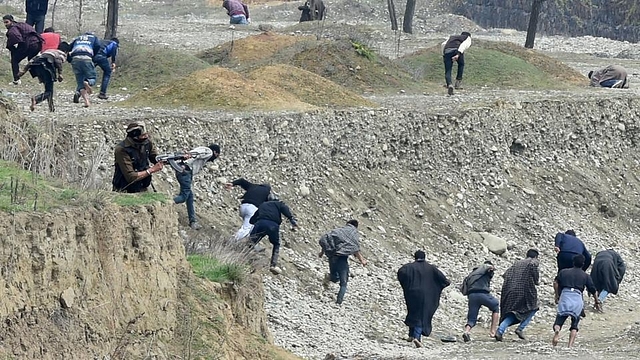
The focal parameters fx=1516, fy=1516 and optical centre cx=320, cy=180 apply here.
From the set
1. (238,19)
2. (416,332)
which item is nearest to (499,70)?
(238,19)

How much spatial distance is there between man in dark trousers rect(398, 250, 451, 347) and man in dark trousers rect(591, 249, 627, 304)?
4287mm

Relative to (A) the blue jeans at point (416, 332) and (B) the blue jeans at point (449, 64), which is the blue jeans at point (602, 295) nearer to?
(A) the blue jeans at point (416, 332)

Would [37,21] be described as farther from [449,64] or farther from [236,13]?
[236,13]

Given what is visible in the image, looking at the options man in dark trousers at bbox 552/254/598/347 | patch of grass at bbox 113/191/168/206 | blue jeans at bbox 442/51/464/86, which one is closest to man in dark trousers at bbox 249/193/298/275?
man in dark trousers at bbox 552/254/598/347

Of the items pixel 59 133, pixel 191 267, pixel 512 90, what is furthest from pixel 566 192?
pixel 191 267

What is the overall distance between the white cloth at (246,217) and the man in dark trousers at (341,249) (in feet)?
3.16

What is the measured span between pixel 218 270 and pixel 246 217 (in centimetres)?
603

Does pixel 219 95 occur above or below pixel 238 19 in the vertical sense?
above

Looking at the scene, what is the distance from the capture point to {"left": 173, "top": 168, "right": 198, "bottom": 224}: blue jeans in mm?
19125

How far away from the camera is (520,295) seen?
1914cm

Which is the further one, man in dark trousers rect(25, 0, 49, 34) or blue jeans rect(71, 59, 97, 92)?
man in dark trousers rect(25, 0, 49, 34)

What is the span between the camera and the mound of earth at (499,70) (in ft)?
111

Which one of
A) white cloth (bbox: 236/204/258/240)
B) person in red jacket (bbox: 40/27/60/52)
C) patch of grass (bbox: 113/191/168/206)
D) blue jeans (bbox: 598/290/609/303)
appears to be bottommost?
blue jeans (bbox: 598/290/609/303)

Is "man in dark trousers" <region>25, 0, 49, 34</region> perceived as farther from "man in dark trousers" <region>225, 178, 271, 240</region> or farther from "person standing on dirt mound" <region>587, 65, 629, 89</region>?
"man in dark trousers" <region>225, 178, 271, 240</region>
